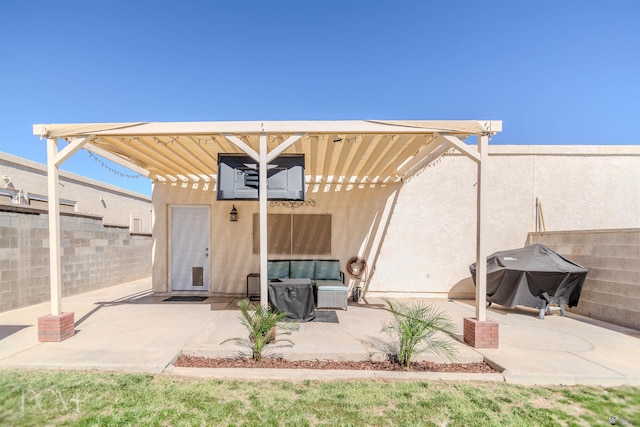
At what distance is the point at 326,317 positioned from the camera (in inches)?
205

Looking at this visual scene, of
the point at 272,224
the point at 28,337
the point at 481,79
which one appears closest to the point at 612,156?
the point at 481,79

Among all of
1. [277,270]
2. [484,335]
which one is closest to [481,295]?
[484,335]

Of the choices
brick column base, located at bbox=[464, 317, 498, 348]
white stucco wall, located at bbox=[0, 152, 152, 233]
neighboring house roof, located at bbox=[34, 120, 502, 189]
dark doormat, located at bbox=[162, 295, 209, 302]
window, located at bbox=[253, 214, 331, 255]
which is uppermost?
neighboring house roof, located at bbox=[34, 120, 502, 189]

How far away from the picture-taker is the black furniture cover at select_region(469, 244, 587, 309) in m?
5.51

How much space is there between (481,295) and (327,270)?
3.50 m

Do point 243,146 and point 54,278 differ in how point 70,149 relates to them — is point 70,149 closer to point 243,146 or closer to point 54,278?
point 54,278

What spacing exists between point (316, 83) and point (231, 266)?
582 cm

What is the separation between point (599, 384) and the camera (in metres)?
3.11

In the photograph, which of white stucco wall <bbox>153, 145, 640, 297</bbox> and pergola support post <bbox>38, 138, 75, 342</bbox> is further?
white stucco wall <bbox>153, 145, 640, 297</bbox>

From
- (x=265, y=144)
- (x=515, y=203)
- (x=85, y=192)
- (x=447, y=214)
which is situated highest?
(x=265, y=144)

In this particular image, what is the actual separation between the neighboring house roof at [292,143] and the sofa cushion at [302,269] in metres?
1.89

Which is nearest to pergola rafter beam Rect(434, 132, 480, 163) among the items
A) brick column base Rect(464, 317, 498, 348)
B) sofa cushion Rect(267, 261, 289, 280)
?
brick column base Rect(464, 317, 498, 348)

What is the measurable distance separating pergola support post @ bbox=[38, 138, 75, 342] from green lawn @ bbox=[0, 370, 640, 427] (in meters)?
0.88

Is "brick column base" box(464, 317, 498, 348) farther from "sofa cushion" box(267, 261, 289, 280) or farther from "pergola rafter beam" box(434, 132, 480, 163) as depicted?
"sofa cushion" box(267, 261, 289, 280)
